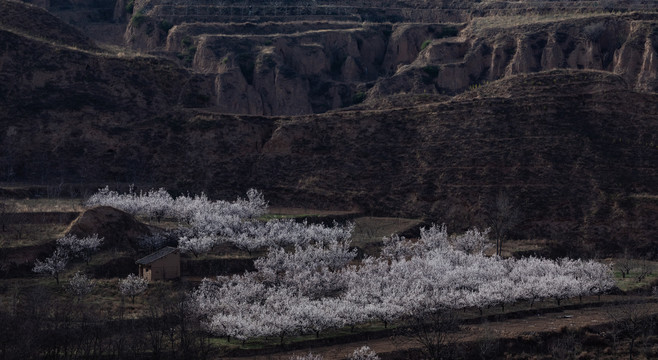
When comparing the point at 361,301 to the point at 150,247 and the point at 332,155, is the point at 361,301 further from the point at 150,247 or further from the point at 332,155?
the point at 332,155

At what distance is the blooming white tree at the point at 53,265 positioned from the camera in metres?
57.5

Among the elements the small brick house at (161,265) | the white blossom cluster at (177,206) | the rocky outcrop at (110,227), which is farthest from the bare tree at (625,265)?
the rocky outcrop at (110,227)

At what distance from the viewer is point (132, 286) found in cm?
5569

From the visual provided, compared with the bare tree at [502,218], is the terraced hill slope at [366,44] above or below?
above

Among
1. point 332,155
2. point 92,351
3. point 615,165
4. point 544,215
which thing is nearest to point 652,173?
point 615,165

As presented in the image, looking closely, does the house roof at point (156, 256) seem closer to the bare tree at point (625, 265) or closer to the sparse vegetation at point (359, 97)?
the bare tree at point (625, 265)

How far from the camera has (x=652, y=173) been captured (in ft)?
247

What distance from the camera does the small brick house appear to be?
5931cm

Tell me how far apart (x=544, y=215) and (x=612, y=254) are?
→ 17.0 ft

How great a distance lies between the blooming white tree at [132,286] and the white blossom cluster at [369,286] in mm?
2609

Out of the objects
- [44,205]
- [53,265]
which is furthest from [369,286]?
[44,205]

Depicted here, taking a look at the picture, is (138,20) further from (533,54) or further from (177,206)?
(177,206)

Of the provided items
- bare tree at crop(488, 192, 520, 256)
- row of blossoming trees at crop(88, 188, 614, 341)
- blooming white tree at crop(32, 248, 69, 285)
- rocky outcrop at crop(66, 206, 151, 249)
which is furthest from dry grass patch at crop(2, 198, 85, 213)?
bare tree at crop(488, 192, 520, 256)

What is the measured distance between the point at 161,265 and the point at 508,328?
17.8 meters
